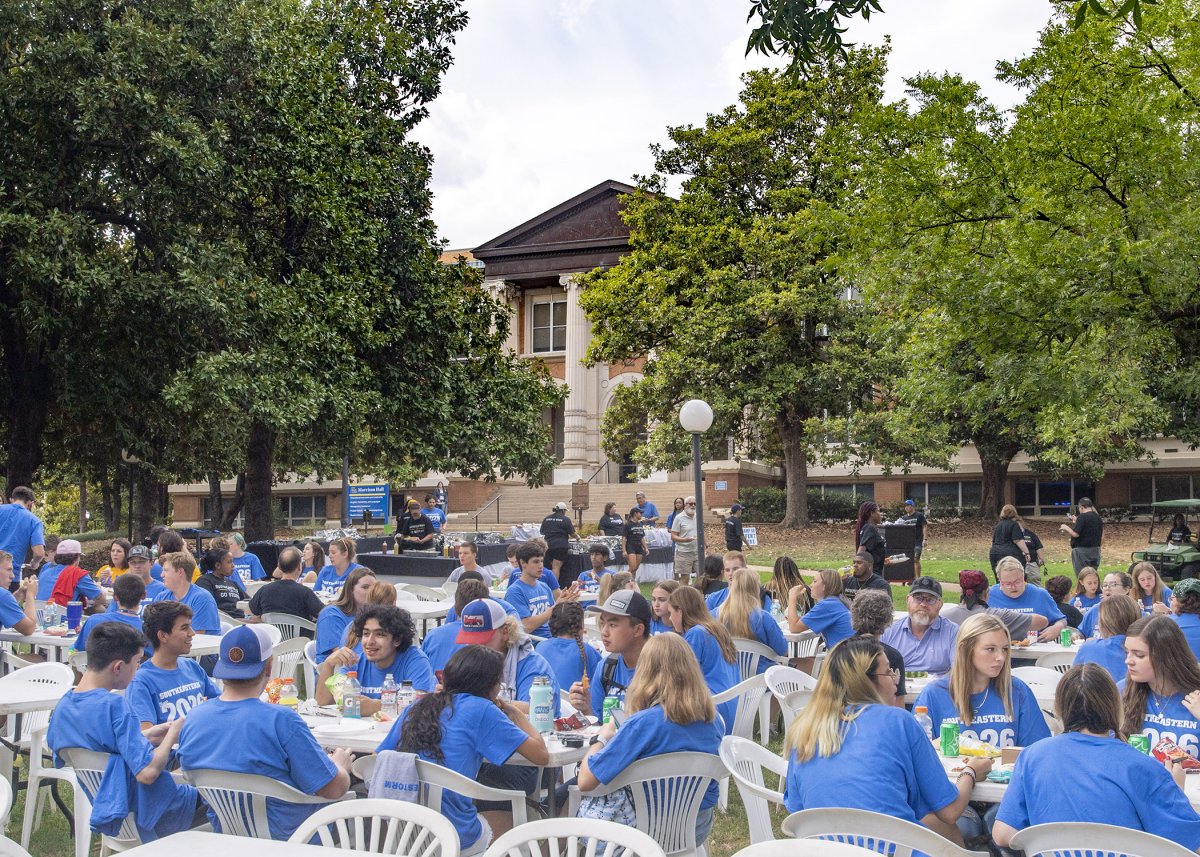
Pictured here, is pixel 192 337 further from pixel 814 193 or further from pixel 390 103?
pixel 814 193

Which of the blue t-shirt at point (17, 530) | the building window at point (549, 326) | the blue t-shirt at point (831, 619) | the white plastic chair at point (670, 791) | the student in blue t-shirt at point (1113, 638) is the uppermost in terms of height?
the building window at point (549, 326)

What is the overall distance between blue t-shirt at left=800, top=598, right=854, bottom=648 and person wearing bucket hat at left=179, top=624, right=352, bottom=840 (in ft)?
18.4

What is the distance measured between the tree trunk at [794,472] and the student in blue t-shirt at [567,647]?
28.2 meters

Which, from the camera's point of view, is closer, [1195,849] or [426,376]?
[1195,849]

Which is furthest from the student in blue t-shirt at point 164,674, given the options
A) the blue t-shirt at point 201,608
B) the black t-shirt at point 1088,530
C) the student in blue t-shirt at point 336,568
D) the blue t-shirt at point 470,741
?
the black t-shirt at point 1088,530

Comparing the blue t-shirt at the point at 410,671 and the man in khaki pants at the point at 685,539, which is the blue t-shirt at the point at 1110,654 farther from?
the man in khaki pants at the point at 685,539

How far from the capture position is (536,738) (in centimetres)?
565

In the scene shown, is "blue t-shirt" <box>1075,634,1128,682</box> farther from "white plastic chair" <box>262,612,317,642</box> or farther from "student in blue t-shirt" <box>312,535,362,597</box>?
"student in blue t-shirt" <box>312,535,362,597</box>

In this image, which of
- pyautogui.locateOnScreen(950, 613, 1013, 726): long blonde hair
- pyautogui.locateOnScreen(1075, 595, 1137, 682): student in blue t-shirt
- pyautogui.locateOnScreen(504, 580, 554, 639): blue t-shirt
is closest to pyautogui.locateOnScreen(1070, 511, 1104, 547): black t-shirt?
pyautogui.locateOnScreen(504, 580, 554, 639): blue t-shirt

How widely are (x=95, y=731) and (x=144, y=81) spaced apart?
59.3ft

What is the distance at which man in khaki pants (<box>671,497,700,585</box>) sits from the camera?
76.2 ft

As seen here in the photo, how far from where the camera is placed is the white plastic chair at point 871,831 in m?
4.32

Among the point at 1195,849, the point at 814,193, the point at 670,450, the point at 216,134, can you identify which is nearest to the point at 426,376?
the point at 216,134

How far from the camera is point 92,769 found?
5.58 metres
